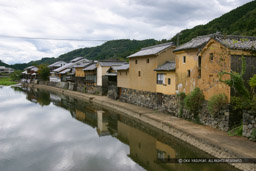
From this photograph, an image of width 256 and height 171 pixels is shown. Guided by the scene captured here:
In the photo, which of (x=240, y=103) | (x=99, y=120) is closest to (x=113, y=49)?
(x=99, y=120)

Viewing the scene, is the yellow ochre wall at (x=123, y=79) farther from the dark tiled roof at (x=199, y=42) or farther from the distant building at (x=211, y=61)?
the dark tiled roof at (x=199, y=42)

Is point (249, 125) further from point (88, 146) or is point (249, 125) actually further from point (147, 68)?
point (147, 68)

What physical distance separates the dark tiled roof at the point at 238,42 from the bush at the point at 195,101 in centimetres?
368

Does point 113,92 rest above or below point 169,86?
below

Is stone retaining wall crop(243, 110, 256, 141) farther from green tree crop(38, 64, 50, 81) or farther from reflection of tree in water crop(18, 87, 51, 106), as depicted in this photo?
green tree crop(38, 64, 50, 81)

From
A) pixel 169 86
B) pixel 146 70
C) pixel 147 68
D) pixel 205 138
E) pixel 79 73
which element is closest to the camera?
pixel 205 138

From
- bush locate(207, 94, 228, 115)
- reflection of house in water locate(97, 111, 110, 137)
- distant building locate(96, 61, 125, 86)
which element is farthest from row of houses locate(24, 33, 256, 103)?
distant building locate(96, 61, 125, 86)

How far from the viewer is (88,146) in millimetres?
13961

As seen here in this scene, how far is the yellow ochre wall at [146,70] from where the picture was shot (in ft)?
68.9

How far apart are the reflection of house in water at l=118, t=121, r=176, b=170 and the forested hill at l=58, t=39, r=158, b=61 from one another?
5318cm

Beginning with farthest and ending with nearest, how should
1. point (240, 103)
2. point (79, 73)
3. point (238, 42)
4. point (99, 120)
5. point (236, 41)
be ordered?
point (79, 73)
point (99, 120)
point (238, 42)
point (236, 41)
point (240, 103)

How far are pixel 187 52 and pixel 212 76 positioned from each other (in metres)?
3.21

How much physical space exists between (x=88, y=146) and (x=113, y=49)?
85.1 m

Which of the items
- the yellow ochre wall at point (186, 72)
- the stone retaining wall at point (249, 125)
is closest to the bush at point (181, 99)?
the yellow ochre wall at point (186, 72)
